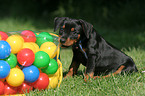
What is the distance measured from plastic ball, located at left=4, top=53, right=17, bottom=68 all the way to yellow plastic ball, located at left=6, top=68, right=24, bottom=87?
10 centimetres

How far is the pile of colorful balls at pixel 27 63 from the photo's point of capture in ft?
9.80

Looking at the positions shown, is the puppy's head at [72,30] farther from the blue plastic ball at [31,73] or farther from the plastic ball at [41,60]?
the blue plastic ball at [31,73]

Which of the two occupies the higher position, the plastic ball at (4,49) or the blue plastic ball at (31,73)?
the plastic ball at (4,49)

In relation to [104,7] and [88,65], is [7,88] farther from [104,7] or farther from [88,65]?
[104,7]

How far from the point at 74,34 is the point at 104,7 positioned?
9152mm

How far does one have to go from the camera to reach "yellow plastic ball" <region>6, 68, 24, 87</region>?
296 cm

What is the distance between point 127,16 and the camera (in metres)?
11.5

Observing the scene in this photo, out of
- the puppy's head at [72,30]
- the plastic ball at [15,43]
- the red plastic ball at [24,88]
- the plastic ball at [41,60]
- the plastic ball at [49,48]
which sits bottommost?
the red plastic ball at [24,88]

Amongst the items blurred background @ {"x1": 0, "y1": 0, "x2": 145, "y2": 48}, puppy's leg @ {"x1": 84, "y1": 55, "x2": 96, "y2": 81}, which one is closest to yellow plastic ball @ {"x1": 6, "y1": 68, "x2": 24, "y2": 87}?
puppy's leg @ {"x1": 84, "y1": 55, "x2": 96, "y2": 81}

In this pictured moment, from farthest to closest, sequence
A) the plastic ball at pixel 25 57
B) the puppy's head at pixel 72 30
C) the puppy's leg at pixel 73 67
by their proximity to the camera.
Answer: the puppy's leg at pixel 73 67, the puppy's head at pixel 72 30, the plastic ball at pixel 25 57

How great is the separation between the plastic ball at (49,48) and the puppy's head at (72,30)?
0.16 meters

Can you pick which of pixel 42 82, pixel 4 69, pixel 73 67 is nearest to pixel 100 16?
pixel 73 67

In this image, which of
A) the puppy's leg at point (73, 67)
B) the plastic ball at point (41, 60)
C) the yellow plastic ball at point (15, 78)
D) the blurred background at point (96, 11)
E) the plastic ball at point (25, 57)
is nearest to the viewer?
the yellow plastic ball at point (15, 78)

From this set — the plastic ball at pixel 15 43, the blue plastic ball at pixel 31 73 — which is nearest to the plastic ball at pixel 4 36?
the plastic ball at pixel 15 43
